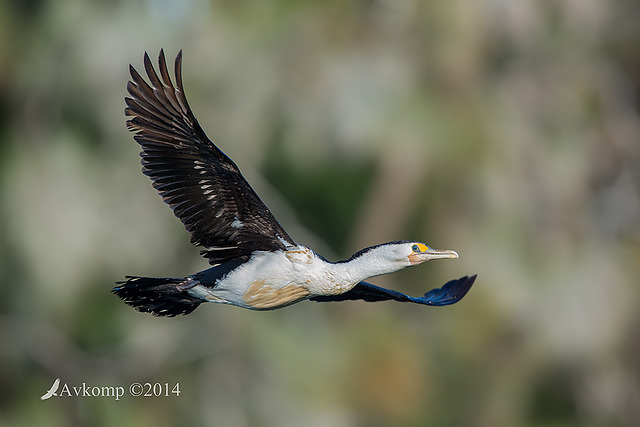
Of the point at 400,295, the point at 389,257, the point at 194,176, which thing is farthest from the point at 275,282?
the point at 400,295

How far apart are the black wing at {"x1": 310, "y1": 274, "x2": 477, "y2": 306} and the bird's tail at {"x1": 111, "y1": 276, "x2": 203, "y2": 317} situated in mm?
871

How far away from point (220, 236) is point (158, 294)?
57 cm

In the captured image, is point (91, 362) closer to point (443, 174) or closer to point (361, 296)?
point (443, 174)

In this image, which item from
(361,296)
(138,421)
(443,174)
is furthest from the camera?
(443,174)

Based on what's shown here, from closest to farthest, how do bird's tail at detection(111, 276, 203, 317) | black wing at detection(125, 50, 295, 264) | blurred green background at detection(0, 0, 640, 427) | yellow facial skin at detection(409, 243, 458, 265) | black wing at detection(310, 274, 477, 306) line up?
black wing at detection(125, 50, 295, 264), yellow facial skin at detection(409, 243, 458, 265), bird's tail at detection(111, 276, 203, 317), black wing at detection(310, 274, 477, 306), blurred green background at detection(0, 0, 640, 427)

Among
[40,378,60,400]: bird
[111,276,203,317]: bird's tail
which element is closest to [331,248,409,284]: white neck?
[111,276,203,317]: bird's tail

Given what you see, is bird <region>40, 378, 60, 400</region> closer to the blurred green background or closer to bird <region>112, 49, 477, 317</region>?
the blurred green background

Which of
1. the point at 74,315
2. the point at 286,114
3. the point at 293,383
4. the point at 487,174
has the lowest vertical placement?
the point at 293,383

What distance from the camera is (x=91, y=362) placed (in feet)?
39.7

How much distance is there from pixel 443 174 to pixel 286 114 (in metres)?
2.62

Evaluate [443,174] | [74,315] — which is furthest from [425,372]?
[74,315]

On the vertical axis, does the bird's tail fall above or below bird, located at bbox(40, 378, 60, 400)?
below

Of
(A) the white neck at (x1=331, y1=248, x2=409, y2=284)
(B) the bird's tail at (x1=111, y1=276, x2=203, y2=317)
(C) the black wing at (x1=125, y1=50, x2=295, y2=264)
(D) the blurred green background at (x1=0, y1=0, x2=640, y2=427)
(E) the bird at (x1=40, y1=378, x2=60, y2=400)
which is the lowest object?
(A) the white neck at (x1=331, y1=248, x2=409, y2=284)

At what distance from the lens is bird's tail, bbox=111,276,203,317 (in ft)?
17.6
